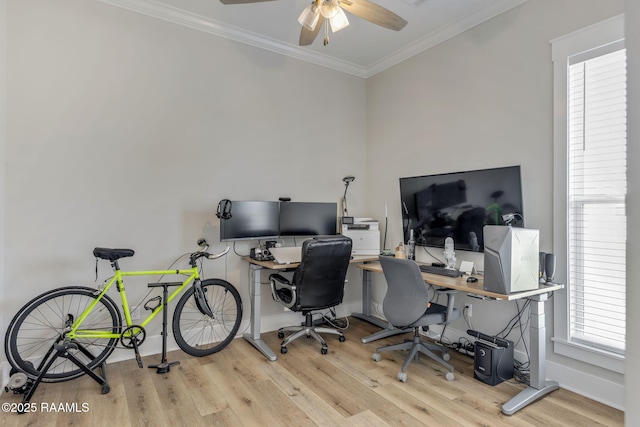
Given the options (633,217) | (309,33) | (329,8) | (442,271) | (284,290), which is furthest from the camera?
(284,290)

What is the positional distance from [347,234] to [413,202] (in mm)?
809

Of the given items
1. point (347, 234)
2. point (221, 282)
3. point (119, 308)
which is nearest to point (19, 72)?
point (119, 308)

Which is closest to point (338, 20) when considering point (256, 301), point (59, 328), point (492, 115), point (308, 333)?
point (492, 115)

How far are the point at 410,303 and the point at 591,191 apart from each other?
1493 millimetres

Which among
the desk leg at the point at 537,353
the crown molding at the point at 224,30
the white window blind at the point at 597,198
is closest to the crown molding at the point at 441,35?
the crown molding at the point at 224,30

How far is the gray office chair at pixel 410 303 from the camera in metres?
2.59

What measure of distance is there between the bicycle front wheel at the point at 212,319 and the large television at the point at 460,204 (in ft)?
6.31

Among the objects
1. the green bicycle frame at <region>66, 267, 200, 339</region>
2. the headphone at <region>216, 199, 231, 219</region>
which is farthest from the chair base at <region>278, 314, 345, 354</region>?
the headphone at <region>216, 199, 231, 219</region>

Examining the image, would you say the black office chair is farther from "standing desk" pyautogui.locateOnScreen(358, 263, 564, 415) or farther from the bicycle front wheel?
"standing desk" pyautogui.locateOnScreen(358, 263, 564, 415)

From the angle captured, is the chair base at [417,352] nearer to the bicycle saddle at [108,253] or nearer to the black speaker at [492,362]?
the black speaker at [492,362]

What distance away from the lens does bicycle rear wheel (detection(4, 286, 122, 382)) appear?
2.54 metres

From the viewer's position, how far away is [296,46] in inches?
151

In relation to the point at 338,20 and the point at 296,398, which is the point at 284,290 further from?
the point at 338,20

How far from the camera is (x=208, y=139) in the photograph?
11.2 feet
